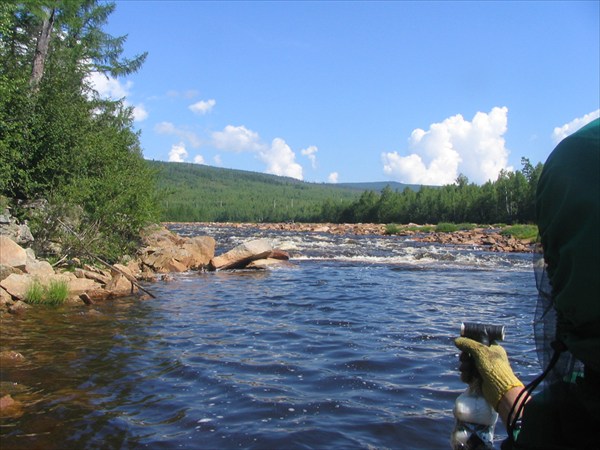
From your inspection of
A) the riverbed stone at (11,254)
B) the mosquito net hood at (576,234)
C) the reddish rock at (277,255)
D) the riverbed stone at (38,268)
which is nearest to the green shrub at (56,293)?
the riverbed stone at (38,268)

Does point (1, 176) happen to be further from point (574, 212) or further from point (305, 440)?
point (574, 212)

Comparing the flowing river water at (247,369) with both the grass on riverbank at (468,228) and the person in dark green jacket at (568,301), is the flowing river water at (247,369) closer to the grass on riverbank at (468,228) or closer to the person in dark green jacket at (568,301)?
the person in dark green jacket at (568,301)

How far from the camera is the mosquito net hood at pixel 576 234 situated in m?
1.47

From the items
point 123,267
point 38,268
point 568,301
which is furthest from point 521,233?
point 568,301

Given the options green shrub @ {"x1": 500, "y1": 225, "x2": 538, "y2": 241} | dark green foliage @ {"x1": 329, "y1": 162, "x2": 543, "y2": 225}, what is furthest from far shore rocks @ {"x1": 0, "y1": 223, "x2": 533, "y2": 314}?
dark green foliage @ {"x1": 329, "y1": 162, "x2": 543, "y2": 225}

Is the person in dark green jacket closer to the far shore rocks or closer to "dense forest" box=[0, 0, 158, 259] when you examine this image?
the far shore rocks

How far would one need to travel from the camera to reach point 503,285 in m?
16.5

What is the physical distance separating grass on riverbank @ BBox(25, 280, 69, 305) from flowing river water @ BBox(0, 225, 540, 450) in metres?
0.43

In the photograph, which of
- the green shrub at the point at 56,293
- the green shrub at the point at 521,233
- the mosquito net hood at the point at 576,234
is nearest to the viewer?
the mosquito net hood at the point at 576,234

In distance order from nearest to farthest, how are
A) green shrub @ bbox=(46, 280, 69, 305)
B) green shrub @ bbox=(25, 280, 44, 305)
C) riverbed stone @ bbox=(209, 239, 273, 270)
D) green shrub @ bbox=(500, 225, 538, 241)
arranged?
green shrub @ bbox=(25, 280, 44, 305) → green shrub @ bbox=(46, 280, 69, 305) → riverbed stone @ bbox=(209, 239, 273, 270) → green shrub @ bbox=(500, 225, 538, 241)

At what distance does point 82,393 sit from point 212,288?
9267 mm

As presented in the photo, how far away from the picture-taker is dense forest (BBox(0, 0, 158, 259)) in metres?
14.7

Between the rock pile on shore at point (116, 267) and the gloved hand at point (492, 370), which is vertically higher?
the gloved hand at point (492, 370)

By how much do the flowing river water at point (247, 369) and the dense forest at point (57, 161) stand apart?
3.90 meters
